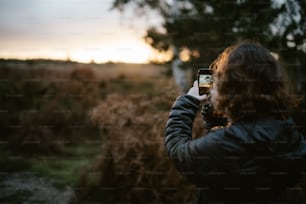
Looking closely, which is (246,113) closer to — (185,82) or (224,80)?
(224,80)

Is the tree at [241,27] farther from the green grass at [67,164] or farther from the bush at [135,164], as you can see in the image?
the green grass at [67,164]

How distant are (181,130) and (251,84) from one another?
11.9 inches

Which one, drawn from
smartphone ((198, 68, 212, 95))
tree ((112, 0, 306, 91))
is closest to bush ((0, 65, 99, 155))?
tree ((112, 0, 306, 91))

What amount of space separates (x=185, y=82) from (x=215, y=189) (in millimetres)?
8192

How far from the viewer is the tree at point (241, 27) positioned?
11.6ft

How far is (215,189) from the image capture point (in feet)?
4.27

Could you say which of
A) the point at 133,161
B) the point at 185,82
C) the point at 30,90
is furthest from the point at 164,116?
the point at 185,82

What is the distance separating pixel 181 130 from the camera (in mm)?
1349

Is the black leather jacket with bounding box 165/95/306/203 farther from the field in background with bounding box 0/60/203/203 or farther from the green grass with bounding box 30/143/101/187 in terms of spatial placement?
the green grass with bounding box 30/143/101/187

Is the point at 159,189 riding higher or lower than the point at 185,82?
lower

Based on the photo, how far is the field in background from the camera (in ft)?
12.1

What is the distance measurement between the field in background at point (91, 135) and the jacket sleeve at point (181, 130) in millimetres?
1390

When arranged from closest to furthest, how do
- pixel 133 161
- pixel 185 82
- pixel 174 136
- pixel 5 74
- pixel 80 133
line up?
pixel 174 136, pixel 133 161, pixel 80 133, pixel 5 74, pixel 185 82

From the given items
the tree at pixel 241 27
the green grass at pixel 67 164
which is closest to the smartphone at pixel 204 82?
the tree at pixel 241 27
